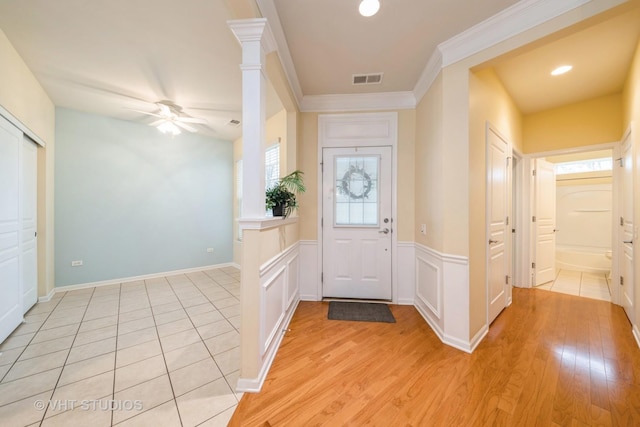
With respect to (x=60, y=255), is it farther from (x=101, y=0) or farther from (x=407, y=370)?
(x=407, y=370)

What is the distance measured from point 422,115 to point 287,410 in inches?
124

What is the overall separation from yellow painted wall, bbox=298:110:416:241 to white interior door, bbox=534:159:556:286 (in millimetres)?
2320

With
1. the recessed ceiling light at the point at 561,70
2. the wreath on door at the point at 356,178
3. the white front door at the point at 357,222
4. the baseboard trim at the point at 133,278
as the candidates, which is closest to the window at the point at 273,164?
the white front door at the point at 357,222

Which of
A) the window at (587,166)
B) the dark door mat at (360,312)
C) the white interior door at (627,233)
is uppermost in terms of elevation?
the window at (587,166)

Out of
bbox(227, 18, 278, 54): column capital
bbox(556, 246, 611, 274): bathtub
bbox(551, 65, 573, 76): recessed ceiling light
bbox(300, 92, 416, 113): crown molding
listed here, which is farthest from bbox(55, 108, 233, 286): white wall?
bbox(556, 246, 611, 274): bathtub

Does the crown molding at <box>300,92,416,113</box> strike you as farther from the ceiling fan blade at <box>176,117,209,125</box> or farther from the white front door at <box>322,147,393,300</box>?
the ceiling fan blade at <box>176,117,209,125</box>

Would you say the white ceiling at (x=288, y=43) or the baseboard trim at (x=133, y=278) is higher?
the white ceiling at (x=288, y=43)

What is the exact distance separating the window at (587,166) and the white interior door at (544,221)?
6.33 feet

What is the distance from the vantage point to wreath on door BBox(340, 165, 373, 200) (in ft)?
10.0

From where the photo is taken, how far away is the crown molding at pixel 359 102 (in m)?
2.89

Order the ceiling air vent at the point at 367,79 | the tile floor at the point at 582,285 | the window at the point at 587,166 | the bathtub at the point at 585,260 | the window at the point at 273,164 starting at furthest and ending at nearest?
1. the window at the point at 587,166
2. the bathtub at the point at 585,260
3. the window at the point at 273,164
4. the tile floor at the point at 582,285
5. the ceiling air vent at the point at 367,79

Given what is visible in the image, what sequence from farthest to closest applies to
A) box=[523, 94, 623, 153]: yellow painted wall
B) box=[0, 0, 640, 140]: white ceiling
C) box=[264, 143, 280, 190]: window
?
box=[264, 143, 280, 190]: window < box=[523, 94, 623, 153]: yellow painted wall < box=[0, 0, 640, 140]: white ceiling

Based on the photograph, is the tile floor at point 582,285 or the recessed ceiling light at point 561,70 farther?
the tile floor at point 582,285

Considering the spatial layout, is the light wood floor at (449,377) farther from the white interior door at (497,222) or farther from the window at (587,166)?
the window at (587,166)
